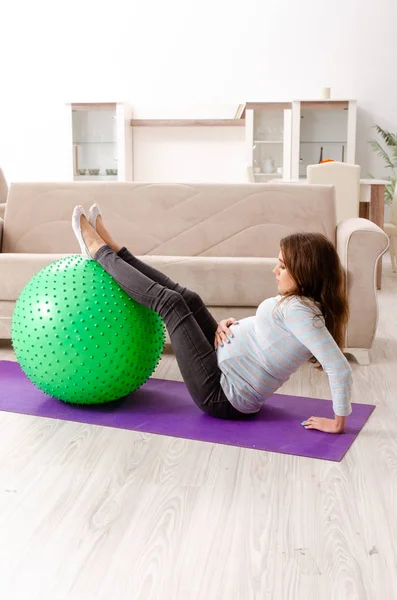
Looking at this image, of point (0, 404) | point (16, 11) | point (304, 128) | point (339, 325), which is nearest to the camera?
point (339, 325)

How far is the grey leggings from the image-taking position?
7.07ft

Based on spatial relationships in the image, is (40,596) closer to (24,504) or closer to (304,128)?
(24,504)

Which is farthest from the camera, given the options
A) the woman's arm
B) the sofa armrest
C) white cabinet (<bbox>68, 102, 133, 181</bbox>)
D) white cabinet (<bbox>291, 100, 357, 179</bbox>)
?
white cabinet (<bbox>68, 102, 133, 181</bbox>)

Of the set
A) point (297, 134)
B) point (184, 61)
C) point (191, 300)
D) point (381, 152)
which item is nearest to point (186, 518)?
point (191, 300)

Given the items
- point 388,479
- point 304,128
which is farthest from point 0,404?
point 304,128

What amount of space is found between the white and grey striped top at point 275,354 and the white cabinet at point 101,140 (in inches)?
185

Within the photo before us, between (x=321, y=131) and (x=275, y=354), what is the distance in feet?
15.3

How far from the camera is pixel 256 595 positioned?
1.32 m

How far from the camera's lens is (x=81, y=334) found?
2.11 metres

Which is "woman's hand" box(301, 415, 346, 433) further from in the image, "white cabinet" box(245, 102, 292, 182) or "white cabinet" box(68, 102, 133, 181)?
"white cabinet" box(68, 102, 133, 181)

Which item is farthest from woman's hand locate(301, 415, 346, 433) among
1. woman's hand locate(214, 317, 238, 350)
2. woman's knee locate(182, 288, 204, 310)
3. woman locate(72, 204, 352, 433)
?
woman's knee locate(182, 288, 204, 310)

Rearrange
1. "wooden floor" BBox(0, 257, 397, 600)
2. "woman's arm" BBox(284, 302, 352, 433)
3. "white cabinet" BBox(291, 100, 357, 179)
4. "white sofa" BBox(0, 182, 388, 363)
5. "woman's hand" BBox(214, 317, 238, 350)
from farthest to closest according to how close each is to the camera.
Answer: "white cabinet" BBox(291, 100, 357, 179) → "white sofa" BBox(0, 182, 388, 363) → "woman's hand" BBox(214, 317, 238, 350) → "woman's arm" BBox(284, 302, 352, 433) → "wooden floor" BBox(0, 257, 397, 600)

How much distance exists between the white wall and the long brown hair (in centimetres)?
489

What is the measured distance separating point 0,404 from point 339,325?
3.76ft
